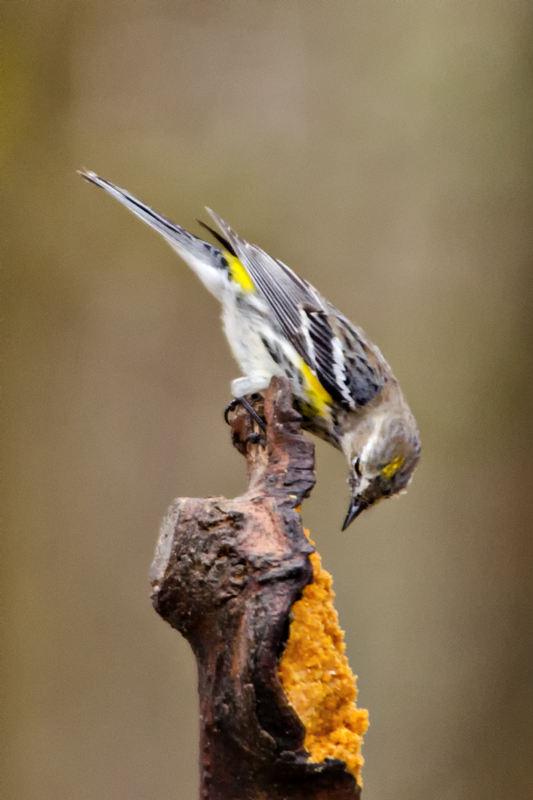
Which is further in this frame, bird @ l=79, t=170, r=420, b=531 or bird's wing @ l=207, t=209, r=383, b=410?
bird's wing @ l=207, t=209, r=383, b=410

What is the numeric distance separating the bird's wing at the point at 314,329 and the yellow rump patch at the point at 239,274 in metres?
0.07

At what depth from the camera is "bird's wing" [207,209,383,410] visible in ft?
6.28

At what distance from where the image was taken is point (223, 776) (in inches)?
34.9

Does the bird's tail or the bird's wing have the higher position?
the bird's tail

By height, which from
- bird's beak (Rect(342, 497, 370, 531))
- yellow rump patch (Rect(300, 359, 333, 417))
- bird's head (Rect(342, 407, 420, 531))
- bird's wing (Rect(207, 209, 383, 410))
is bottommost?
bird's beak (Rect(342, 497, 370, 531))

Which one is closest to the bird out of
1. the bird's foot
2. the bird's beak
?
the bird's beak

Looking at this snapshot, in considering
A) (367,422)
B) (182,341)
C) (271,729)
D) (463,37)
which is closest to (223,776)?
(271,729)

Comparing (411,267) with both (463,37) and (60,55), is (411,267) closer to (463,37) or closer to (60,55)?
(463,37)

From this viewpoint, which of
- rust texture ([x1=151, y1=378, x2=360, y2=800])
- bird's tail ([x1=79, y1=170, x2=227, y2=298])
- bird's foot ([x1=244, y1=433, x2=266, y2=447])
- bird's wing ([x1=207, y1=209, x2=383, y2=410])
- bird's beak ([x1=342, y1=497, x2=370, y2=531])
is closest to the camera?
rust texture ([x1=151, y1=378, x2=360, y2=800])

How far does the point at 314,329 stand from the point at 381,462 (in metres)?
0.48

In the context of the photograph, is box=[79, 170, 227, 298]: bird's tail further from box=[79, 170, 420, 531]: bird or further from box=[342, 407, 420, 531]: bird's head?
box=[342, 407, 420, 531]: bird's head

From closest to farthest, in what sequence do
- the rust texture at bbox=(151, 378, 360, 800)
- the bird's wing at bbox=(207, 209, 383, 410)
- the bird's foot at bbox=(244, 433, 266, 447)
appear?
the rust texture at bbox=(151, 378, 360, 800)
the bird's foot at bbox=(244, 433, 266, 447)
the bird's wing at bbox=(207, 209, 383, 410)

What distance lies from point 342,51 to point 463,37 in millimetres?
454

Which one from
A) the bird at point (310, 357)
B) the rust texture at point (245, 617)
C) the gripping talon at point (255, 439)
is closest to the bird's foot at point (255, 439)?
the gripping talon at point (255, 439)
